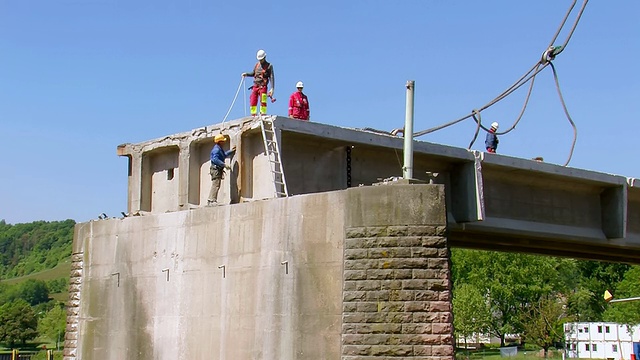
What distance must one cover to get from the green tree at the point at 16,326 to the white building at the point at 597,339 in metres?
87.5

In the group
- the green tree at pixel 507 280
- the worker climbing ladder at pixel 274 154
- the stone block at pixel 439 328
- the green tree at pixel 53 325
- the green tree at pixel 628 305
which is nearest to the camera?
the stone block at pixel 439 328

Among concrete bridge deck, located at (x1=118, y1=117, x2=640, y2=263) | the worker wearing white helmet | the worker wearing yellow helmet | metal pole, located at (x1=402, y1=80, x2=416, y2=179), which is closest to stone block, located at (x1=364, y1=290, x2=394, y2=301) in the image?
metal pole, located at (x1=402, y1=80, x2=416, y2=179)

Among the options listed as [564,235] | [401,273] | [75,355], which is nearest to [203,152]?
[75,355]

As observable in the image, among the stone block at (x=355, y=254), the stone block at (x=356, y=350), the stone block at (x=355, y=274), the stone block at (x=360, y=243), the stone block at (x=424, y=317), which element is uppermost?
the stone block at (x=360, y=243)

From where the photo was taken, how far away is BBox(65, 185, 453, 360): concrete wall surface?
55.0ft

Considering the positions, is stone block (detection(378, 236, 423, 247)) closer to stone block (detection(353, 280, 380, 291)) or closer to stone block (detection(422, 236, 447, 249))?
stone block (detection(422, 236, 447, 249))

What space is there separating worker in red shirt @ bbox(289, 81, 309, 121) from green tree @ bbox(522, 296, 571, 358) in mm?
69788

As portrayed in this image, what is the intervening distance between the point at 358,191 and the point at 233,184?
16.3 ft

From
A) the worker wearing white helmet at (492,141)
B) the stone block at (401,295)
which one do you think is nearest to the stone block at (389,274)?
the stone block at (401,295)

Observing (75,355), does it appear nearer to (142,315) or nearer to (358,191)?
(142,315)

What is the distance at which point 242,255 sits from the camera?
64.6 ft

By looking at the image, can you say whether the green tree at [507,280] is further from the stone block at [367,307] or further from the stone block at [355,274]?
the stone block at [367,307]

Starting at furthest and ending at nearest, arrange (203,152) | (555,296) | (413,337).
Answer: (555,296) < (203,152) < (413,337)

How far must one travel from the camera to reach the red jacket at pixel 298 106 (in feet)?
73.0
